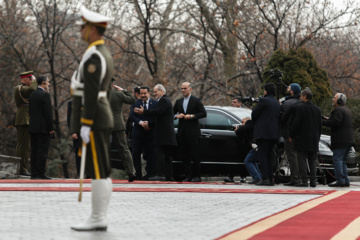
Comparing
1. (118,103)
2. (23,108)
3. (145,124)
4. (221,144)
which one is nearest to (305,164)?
(221,144)

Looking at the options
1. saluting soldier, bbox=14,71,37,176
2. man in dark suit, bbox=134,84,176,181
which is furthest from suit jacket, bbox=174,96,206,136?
saluting soldier, bbox=14,71,37,176

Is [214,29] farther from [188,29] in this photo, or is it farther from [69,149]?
[69,149]

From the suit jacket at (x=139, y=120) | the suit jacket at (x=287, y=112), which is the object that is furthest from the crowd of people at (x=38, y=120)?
the suit jacket at (x=287, y=112)

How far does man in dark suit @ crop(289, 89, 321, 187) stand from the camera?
13.9 meters

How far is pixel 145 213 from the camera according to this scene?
8414 millimetres

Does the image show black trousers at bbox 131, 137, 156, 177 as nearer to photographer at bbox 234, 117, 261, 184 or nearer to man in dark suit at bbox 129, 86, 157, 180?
man in dark suit at bbox 129, 86, 157, 180

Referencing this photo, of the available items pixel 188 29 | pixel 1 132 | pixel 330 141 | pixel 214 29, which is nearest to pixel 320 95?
pixel 330 141

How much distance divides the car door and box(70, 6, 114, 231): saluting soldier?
8.62 metres

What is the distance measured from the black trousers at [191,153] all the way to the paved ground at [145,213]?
321cm

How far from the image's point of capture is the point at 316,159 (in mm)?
14531

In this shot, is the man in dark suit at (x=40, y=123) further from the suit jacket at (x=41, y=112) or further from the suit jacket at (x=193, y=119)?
the suit jacket at (x=193, y=119)

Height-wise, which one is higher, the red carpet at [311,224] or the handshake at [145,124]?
the handshake at [145,124]

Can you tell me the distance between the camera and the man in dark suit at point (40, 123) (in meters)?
14.5

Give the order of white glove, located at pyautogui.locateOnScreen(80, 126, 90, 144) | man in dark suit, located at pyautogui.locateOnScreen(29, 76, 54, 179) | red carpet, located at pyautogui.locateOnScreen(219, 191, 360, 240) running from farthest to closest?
man in dark suit, located at pyautogui.locateOnScreen(29, 76, 54, 179) < red carpet, located at pyautogui.locateOnScreen(219, 191, 360, 240) < white glove, located at pyautogui.locateOnScreen(80, 126, 90, 144)
